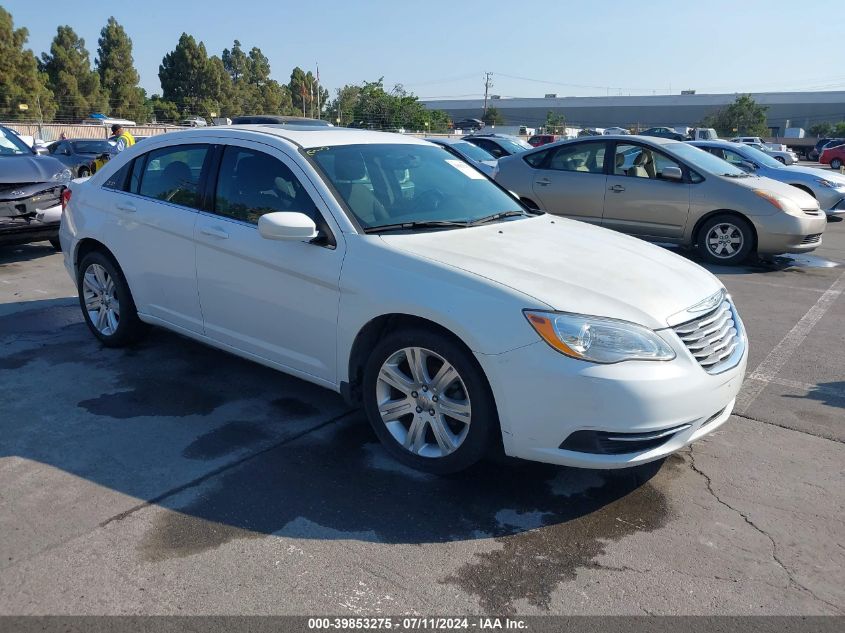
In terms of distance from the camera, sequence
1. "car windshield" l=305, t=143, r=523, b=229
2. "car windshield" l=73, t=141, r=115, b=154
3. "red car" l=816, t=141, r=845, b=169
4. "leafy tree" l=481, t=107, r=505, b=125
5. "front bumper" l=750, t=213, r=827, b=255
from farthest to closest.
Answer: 1. "leafy tree" l=481, t=107, r=505, b=125
2. "red car" l=816, t=141, r=845, b=169
3. "car windshield" l=73, t=141, r=115, b=154
4. "front bumper" l=750, t=213, r=827, b=255
5. "car windshield" l=305, t=143, r=523, b=229

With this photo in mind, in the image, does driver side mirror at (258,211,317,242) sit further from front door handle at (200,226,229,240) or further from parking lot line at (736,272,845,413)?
parking lot line at (736,272,845,413)

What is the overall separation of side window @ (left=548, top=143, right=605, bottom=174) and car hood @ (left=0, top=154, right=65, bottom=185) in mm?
6626

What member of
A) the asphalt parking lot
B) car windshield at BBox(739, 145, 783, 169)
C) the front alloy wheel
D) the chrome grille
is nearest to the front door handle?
the asphalt parking lot

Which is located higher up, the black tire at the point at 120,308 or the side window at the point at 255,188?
the side window at the point at 255,188

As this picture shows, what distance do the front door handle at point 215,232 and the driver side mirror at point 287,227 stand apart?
0.65 meters

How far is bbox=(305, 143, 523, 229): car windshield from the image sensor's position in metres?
4.13

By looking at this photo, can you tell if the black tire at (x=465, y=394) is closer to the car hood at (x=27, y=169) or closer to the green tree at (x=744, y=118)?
the car hood at (x=27, y=169)

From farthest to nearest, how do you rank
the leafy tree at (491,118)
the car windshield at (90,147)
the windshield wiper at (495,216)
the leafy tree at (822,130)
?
the leafy tree at (491,118) < the leafy tree at (822,130) < the car windshield at (90,147) < the windshield wiper at (495,216)

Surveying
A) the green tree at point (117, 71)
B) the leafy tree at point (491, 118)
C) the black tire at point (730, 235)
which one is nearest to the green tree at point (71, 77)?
the green tree at point (117, 71)

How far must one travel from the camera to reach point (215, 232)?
4480 millimetres

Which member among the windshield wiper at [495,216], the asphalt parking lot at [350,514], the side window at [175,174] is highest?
the side window at [175,174]

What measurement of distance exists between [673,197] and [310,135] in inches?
250

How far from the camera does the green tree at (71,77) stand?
53.6 metres

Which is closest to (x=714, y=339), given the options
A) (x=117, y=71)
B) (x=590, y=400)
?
(x=590, y=400)
